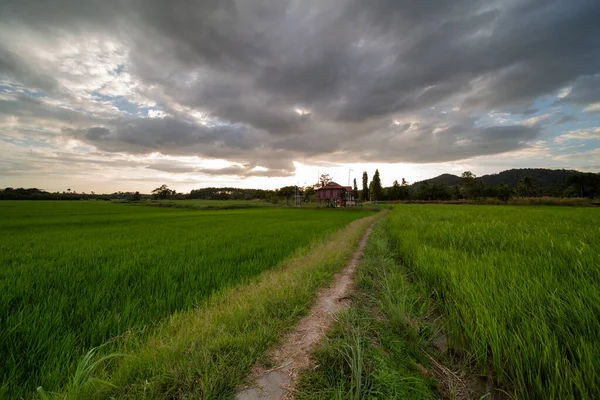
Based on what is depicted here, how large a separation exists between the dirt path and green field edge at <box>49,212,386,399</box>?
11cm

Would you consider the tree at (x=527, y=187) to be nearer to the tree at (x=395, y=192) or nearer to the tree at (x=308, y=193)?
the tree at (x=395, y=192)

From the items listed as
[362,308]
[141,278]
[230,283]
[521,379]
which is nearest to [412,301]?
[362,308]

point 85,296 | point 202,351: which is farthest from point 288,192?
point 202,351

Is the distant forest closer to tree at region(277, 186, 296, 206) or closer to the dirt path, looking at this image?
tree at region(277, 186, 296, 206)

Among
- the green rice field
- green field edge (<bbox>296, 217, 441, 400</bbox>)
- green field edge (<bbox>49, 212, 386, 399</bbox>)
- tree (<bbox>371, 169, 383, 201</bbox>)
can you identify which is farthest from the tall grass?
tree (<bbox>371, 169, 383, 201</bbox>)

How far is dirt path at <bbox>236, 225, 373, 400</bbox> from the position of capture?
5.17ft

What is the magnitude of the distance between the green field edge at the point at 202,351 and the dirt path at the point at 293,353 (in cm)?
11

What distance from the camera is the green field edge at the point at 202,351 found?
152 centimetres

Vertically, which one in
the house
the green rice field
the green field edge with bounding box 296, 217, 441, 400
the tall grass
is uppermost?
the house

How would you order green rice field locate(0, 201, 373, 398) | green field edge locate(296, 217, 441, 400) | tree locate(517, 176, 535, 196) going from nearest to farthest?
green field edge locate(296, 217, 441, 400) → green rice field locate(0, 201, 373, 398) → tree locate(517, 176, 535, 196)

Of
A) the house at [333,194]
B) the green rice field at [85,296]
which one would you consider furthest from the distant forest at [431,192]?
the green rice field at [85,296]

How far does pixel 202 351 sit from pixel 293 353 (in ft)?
2.75

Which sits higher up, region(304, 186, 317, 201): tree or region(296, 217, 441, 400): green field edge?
region(304, 186, 317, 201): tree

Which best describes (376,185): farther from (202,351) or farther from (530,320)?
(202,351)
